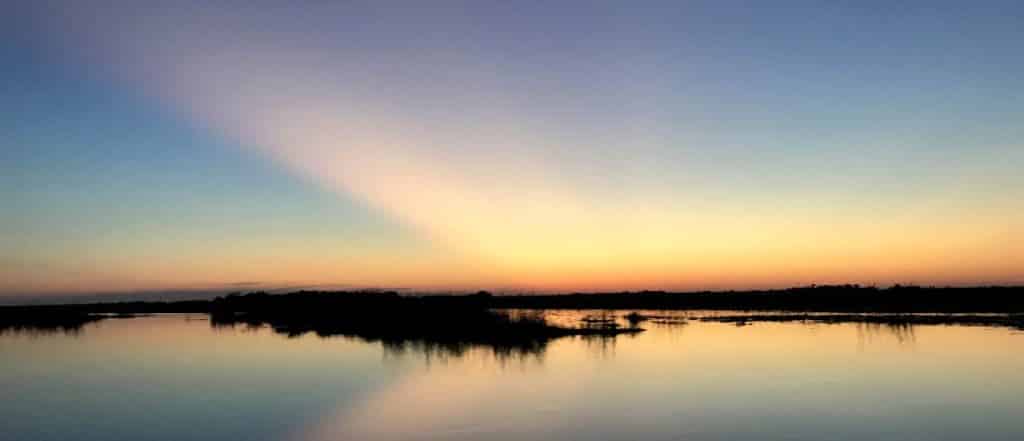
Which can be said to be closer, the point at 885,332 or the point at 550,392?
the point at 550,392

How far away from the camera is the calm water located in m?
14.1

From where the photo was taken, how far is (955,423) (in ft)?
45.4

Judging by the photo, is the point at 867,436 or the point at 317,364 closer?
the point at 867,436

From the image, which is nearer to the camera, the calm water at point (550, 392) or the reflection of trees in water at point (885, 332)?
the calm water at point (550, 392)

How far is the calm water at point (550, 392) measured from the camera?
1415 cm

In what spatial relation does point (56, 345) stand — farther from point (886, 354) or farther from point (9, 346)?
point (886, 354)

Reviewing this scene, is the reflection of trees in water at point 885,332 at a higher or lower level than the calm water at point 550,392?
higher

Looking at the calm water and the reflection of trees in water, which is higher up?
the reflection of trees in water

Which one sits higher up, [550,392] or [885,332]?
[885,332]

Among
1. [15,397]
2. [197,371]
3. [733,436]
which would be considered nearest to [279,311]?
[197,371]

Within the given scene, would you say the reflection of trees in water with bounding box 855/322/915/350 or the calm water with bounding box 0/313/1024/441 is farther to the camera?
the reflection of trees in water with bounding box 855/322/915/350

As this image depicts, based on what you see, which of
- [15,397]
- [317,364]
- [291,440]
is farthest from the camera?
[317,364]

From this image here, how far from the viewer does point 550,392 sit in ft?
58.7

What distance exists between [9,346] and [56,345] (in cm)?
A: 230
